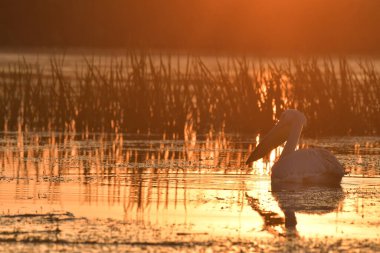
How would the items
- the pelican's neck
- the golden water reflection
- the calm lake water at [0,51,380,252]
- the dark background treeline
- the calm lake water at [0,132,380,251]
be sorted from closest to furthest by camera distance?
1. the calm lake water at [0,51,380,252]
2. the calm lake water at [0,132,380,251]
3. the golden water reflection
4. the pelican's neck
5. the dark background treeline

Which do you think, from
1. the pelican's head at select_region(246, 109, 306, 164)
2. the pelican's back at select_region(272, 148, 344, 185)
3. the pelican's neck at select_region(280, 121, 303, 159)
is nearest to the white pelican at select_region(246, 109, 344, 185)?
the pelican's back at select_region(272, 148, 344, 185)

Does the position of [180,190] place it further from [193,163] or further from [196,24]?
[196,24]

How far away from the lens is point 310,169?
387 inches

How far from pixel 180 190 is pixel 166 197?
420 millimetres

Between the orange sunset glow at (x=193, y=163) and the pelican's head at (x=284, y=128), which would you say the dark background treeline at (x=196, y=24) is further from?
the pelican's head at (x=284, y=128)

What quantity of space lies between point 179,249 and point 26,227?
1.14 meters

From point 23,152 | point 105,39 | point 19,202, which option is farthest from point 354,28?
point 19,202

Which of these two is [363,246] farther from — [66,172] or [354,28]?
[354,28]

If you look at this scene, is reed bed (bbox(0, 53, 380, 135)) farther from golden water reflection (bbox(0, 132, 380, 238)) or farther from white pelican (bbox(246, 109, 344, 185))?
white pelican (bbox(246, 109, 344, 185))

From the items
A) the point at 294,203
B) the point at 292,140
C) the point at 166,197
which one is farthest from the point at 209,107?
the point at 294,203

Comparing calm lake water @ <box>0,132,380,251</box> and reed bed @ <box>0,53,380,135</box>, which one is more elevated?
reed bed @ <box>0,53,380,135</box>

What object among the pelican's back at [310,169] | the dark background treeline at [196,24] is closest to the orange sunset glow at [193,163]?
the pelican's back at [310,169]

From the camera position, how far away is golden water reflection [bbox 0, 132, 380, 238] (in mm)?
7699

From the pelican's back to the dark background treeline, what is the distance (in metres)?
28.9
